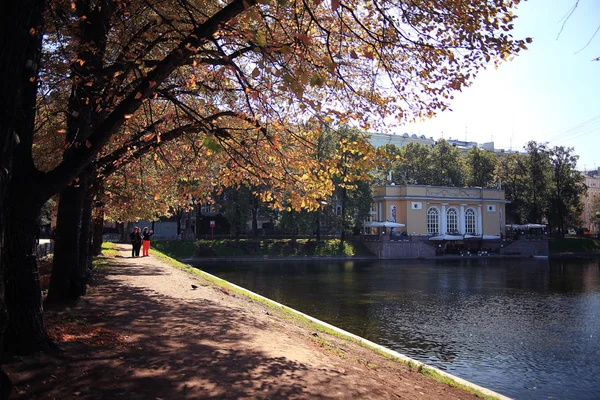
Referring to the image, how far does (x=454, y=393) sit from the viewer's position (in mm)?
7160

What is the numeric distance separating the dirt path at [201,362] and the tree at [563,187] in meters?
62.8

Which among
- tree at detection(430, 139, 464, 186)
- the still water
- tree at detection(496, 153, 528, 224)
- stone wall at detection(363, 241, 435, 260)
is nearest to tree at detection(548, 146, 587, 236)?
tree at detection(496, 153, 528, 224)

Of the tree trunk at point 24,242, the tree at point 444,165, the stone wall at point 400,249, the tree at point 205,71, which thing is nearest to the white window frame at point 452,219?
the tree at point 444,165

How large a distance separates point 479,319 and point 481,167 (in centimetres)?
5385

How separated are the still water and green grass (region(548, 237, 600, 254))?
33.9 metres

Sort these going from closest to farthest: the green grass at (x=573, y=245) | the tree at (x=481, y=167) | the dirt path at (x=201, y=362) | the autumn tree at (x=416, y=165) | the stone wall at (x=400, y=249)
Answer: the dirt path at (x=201, y=362) < the stone wall at (x=400, y=249) < the green grass at (x=573, y=245) < the autumn tree at (x=416, y=165) < the tree at (x=481, y=167)

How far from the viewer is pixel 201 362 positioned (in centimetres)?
632

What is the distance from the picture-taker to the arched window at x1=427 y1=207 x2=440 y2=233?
183 ft

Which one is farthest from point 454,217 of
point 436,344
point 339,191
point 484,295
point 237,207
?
point 436,344

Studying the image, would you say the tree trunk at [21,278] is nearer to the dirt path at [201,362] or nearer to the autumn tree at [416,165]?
the dirt path at [201,362]

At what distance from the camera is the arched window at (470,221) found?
58.0 metres

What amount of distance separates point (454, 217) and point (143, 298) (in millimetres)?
51357

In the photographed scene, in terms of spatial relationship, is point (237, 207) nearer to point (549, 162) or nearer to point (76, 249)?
point (76, 249)

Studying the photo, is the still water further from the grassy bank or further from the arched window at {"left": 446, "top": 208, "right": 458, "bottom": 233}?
the arched window at {"left": 446, "top": 208, "right": 458, "bottom": 233}
